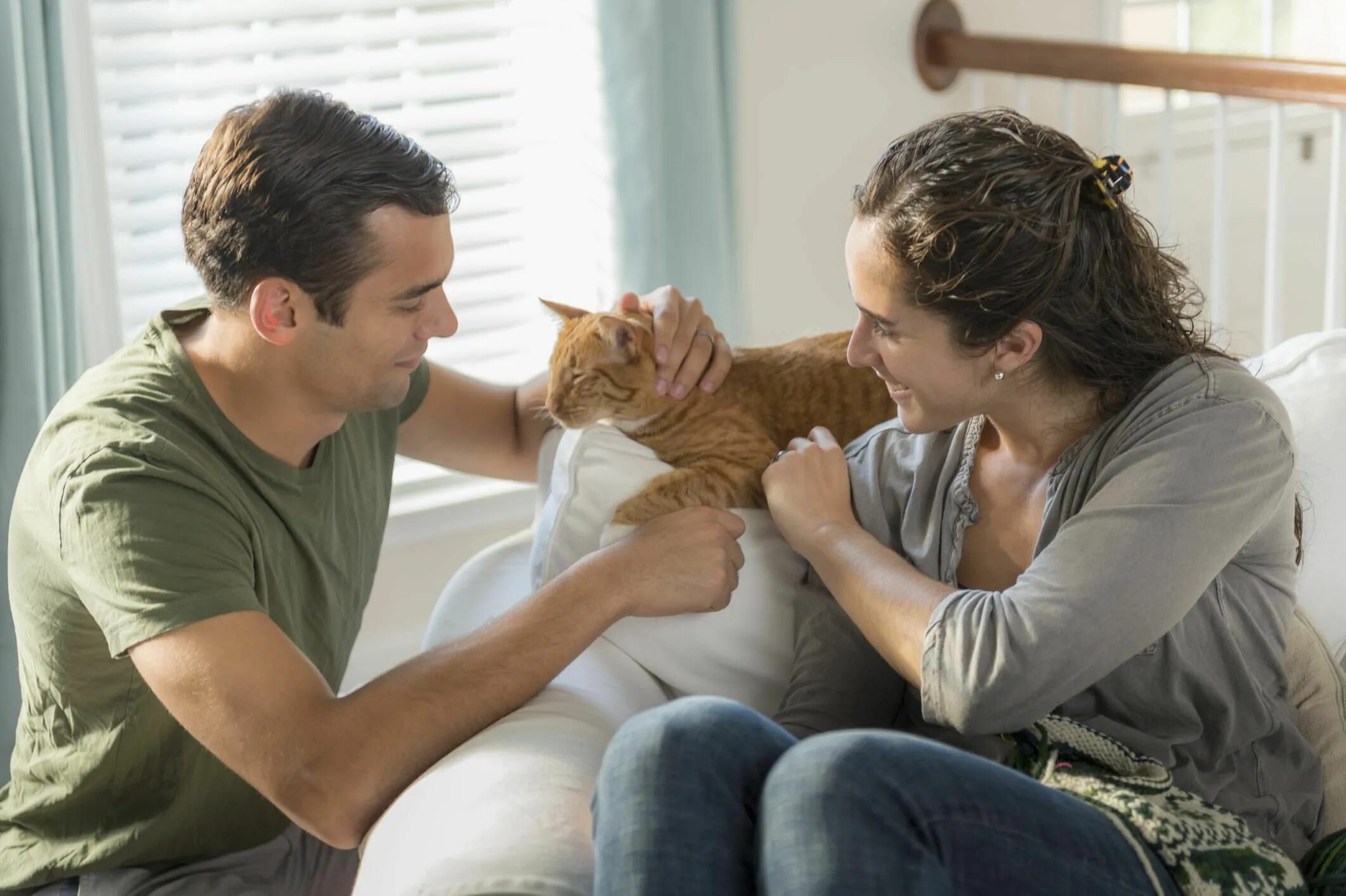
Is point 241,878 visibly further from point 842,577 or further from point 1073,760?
point 1073,760

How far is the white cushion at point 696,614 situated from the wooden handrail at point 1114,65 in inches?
53.0

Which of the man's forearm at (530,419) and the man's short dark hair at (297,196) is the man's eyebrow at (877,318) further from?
the man's forearm at (530,419)

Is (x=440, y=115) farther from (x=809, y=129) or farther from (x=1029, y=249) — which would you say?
(x=1029, y=249)

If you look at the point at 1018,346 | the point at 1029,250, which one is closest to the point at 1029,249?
the point at 1029,250

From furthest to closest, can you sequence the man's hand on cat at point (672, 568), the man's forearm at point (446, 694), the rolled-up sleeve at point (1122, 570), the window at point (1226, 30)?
the window at point (1226, 30) < the man's hand on cat at point (672, 568) < the man's forearm at point (446, 694) < the rolled-up sleeve at point (1122, 570)

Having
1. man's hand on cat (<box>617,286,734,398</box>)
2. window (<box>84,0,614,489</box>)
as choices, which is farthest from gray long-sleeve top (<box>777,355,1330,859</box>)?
window (<box>84,0,614,489</box>)

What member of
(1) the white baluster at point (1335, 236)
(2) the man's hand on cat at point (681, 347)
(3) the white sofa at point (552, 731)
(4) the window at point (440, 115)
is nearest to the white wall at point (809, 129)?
(4) the window at point (440, 115)

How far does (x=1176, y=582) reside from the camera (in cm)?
123

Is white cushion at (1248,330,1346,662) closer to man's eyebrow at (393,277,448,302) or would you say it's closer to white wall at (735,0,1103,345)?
man's eyebrow at (393,277,448,302)

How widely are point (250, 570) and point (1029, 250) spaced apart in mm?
912

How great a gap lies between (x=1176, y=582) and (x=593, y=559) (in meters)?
0.63

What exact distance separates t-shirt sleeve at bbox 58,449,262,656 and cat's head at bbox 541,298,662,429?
0.51 metres

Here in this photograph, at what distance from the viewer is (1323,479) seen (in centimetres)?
166

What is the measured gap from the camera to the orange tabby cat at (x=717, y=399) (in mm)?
1700
